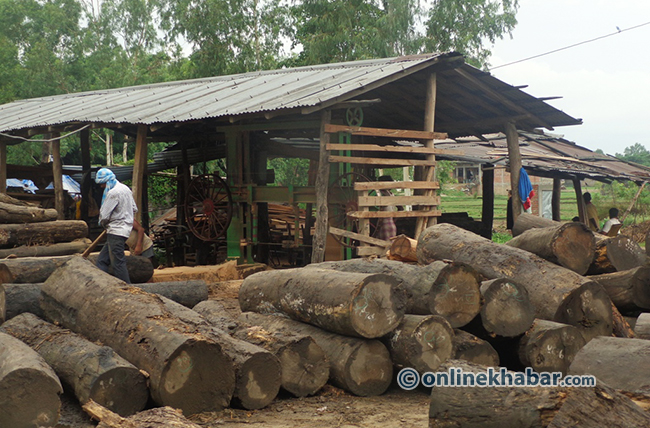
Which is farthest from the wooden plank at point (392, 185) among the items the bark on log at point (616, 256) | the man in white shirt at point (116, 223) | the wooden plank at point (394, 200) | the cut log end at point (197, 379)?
the cut log end at point (197, 379)

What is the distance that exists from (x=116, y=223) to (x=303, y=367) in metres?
4.04

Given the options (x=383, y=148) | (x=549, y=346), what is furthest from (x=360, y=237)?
(x=549, y=346)

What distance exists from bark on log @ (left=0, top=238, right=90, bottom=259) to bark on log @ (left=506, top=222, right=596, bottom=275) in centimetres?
748

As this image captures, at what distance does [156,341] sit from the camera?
17.9ft

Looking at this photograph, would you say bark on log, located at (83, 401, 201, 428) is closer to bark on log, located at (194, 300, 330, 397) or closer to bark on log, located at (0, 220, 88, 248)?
bark on log, located at (194, 300, 330, 397)

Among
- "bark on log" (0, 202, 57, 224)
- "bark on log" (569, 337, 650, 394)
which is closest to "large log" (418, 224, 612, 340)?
"bark on log" (569, 337, 650, 394)

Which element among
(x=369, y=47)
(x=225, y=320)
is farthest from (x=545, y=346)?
(x=369, y=47)

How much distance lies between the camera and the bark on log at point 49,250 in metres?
10.5

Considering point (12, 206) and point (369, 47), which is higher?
point (369, 47)

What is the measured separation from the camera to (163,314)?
5.87 meters

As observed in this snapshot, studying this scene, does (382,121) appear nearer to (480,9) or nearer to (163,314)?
(163,314)

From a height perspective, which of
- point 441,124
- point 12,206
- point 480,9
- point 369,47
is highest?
point 480,9

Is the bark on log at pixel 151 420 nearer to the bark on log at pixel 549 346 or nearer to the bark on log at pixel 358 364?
the bark on log at pixel 358 364

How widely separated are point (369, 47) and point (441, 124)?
1411 centimetres
